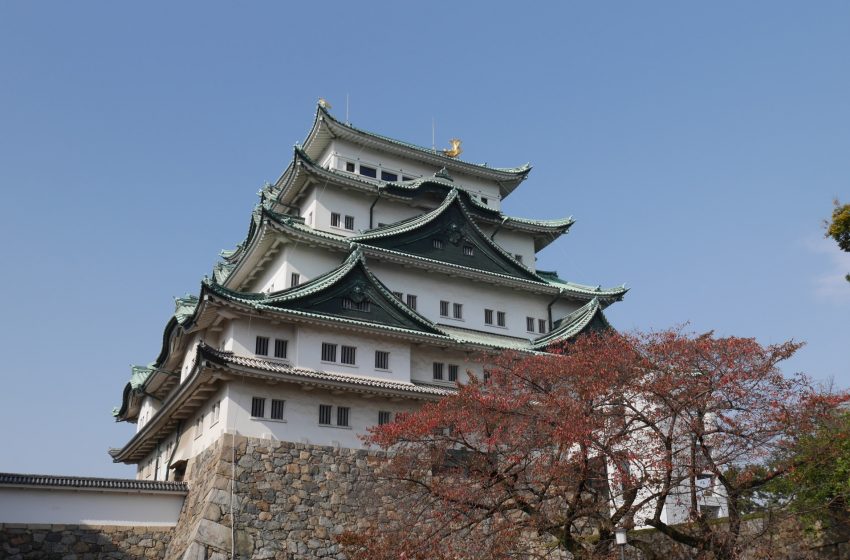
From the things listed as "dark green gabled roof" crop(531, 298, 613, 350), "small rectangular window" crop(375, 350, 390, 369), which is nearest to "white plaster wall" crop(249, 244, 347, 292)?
"small rectangular window" crop(375, 350, 390, 369)

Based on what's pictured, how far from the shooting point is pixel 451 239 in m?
33.3

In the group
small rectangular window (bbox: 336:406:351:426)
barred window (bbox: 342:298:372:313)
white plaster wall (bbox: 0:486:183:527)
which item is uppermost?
barred window (bbox: 342:298:372:313)

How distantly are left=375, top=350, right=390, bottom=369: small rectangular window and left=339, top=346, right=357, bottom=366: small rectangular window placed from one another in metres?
0.87

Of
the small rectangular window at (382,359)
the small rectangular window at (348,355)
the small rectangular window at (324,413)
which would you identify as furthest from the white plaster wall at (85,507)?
the small rectangular window at (382,359)

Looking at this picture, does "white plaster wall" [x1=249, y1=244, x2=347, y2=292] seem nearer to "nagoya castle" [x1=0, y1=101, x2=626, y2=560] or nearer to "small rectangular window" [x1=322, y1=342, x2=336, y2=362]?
"nagoya castle" [x1=0, y1=101, x2=626, y2=560]

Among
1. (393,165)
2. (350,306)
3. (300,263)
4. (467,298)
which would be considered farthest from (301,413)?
(393,165)

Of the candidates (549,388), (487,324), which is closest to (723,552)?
(549,388)

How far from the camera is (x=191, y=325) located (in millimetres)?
28656

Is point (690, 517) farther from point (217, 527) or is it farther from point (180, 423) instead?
point (180, 423)

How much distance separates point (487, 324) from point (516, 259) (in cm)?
469

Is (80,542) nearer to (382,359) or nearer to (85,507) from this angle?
(85,507)

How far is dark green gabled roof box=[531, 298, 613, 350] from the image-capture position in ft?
104

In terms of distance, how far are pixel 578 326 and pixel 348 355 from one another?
10.6 metres

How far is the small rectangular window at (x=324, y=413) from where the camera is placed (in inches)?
1022
